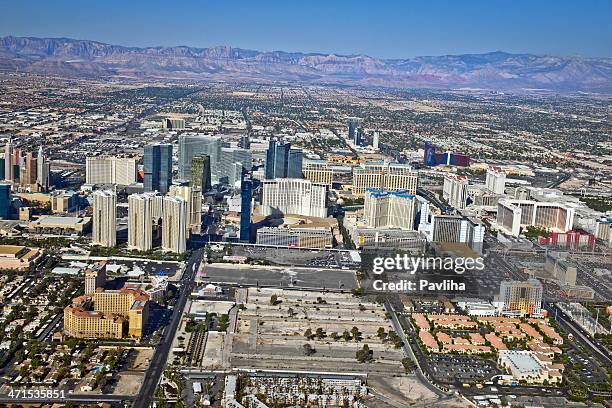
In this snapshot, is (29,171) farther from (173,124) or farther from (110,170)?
(173,124)

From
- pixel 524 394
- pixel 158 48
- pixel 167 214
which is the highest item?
pixel 158 48

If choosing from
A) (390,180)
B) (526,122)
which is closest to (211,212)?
(390,180)

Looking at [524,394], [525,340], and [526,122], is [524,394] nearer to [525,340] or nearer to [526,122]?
[525,340]

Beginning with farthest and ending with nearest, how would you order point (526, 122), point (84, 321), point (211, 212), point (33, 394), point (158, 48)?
point (158, 48) < point (526, 122) < point (211, 212) < point (84, 321) < point (33, 394)

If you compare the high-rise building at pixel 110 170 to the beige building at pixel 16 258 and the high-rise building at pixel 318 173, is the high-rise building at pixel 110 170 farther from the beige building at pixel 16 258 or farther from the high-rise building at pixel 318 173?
the beige building at pixel 16 258

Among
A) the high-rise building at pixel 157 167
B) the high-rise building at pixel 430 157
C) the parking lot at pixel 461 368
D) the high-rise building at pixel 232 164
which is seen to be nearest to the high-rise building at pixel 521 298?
the parking lot at pixel 461 368

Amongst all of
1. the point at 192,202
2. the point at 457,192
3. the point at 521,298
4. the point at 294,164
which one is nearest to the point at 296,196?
the point at 294,164
